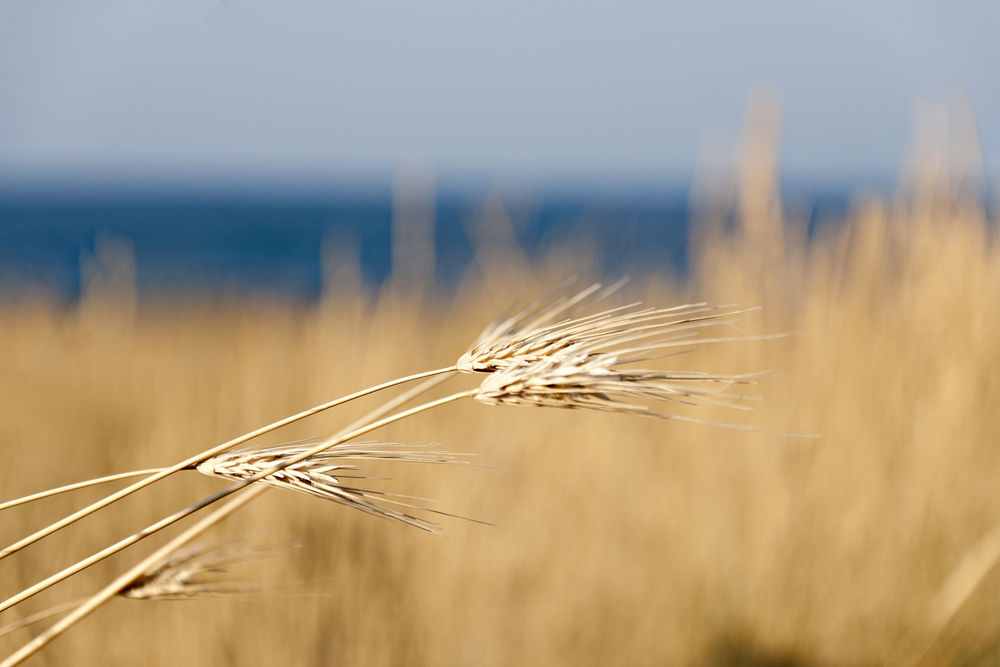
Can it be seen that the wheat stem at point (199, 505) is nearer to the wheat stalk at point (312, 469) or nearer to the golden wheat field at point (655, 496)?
the wheat stalk at point (312, 469)

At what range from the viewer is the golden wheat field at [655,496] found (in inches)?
63.6

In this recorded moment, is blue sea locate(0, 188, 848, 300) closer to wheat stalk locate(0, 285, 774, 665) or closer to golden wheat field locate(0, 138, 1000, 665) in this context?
golden wheat field locate(0, 138, 1000, 665)

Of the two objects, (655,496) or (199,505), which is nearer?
(199,505)

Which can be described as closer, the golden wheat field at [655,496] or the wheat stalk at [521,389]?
the wheat stalk at [521,389]

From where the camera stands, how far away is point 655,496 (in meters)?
1.89

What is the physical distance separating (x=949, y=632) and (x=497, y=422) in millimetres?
1056

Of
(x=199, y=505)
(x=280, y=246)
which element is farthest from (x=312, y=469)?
(x=280, y=246)

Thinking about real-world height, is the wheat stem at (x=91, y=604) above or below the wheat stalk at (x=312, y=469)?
below

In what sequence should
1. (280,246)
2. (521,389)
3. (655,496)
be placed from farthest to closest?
(280,246)
(655,496)
(521,389)

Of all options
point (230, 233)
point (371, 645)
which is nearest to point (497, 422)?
point (371, 645)

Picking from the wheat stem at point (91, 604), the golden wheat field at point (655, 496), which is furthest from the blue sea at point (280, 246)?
the wheat stem at point (91, 604)

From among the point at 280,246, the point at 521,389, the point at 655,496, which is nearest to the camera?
the point at 521,389

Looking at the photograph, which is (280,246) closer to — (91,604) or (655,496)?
(655,496)

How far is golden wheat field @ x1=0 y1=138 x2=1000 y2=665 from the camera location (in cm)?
161
